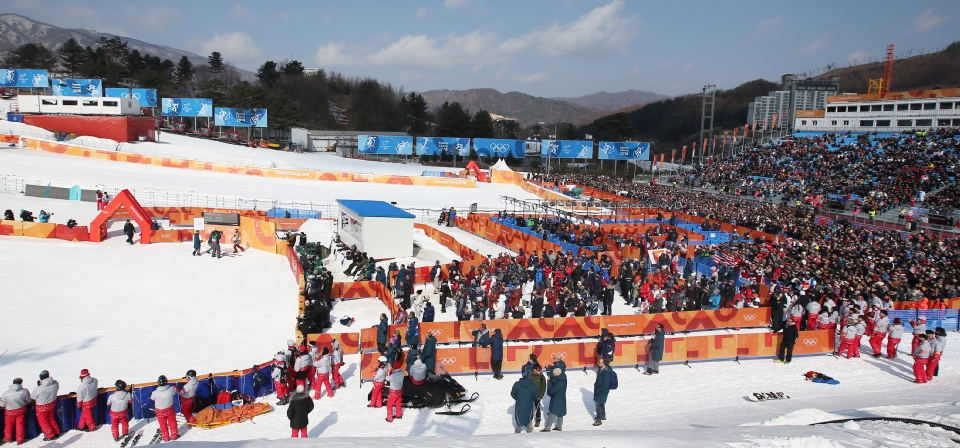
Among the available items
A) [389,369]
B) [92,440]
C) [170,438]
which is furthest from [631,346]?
[92,440]

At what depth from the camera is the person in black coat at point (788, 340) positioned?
13.5m

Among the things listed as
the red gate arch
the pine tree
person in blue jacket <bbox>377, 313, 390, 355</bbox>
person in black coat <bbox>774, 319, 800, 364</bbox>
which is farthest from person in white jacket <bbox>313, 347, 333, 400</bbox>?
the pine tree

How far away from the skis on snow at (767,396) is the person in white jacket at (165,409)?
398 inches

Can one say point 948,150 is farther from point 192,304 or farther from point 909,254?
point 192,304

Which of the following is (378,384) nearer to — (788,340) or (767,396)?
(767,396)

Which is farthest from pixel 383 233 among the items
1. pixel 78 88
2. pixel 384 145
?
pixel 78 88

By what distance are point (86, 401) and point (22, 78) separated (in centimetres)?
7314

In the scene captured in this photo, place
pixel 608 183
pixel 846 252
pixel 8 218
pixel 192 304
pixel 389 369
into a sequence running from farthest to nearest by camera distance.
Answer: pixel 608 183
pixel 8 218
pixel 846 252
pixel 192 304
pixel 389 369

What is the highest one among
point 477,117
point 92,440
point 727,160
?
point 477,117

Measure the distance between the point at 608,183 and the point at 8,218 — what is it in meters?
40.4

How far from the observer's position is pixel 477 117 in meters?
89.3

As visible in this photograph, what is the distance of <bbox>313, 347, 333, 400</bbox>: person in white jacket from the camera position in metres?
11.1

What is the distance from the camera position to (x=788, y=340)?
13.6 metres

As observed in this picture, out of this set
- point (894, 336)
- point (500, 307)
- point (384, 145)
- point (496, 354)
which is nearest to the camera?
point (496, 354)
